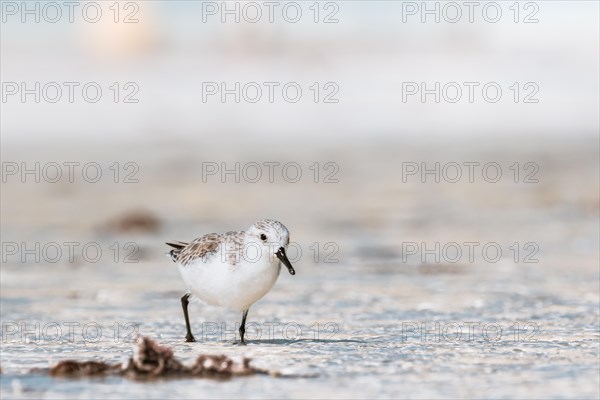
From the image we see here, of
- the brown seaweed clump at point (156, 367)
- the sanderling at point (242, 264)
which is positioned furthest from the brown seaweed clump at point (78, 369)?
the sanderling at point (242, 264)

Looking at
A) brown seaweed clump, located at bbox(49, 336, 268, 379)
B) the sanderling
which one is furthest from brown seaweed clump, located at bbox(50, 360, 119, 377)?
the sanderling

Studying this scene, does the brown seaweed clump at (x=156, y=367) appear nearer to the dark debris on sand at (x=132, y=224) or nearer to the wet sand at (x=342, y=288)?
the wet sand at (x=342, y=288)

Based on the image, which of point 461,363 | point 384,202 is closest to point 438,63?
point 384,202

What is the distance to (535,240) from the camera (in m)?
10.9

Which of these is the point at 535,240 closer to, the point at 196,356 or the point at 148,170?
the point at 196,356

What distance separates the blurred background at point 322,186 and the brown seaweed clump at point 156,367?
0.43 ft

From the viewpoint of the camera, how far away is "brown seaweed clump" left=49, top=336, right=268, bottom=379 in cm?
506

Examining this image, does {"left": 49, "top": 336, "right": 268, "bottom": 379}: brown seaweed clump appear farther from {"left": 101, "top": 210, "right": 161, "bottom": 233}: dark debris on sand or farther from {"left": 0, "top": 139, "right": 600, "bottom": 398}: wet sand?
{"left": 101, "top": 210, "right": 161, "bottom": 233}: dark debris on sand

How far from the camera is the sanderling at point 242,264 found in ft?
19.6

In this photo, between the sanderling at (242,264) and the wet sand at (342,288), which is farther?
the sanderling at (242,264)

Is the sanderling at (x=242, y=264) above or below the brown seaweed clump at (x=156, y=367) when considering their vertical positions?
above

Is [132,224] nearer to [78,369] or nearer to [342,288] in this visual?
[342,288]

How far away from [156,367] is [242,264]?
102 centimetres

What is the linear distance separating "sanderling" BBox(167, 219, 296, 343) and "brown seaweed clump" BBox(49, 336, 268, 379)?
82 centimetres
